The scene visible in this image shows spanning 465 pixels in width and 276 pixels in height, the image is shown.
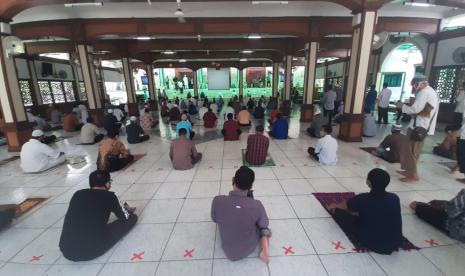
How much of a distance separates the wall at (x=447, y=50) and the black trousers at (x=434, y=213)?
7.88m

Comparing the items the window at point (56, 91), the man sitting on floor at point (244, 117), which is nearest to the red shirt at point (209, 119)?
the man sitting on floor at point (244, 117)

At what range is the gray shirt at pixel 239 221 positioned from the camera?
73.7 inches

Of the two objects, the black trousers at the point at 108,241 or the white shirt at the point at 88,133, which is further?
the white shirt at the point at 88,133

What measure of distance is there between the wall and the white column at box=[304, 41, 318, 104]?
4.52 m

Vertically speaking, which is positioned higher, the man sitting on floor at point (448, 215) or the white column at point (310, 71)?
the white column at point (310, 71)

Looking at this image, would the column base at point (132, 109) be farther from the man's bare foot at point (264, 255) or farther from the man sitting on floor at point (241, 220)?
the man's bare foot at point (264, 255)

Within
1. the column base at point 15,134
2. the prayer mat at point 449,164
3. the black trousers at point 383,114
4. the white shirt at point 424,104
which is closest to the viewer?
the white shirt at point 424,104

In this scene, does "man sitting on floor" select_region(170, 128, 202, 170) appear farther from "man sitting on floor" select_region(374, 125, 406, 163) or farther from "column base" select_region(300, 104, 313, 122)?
"column base" select_region(300, 104, 313, 122)

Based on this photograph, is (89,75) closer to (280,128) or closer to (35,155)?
(35,155)

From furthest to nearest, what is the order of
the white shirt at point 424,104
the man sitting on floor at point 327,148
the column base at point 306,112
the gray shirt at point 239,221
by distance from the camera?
the column base at point 306,112, the man sitting on floor at point 327,148, the white shirt at point 424,104, the gray shirt at point 239,221

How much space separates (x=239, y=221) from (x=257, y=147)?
7.78ft

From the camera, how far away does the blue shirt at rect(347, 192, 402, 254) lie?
194 cm

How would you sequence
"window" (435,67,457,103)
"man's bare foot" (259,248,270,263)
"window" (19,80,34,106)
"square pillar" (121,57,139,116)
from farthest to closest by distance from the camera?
1. "square pillar" (121,57,139,116)
2. "window" (19,80,34,106)
3. "window" (435,67,457,103)
4. "man's bare foot" (259,248,270,263)

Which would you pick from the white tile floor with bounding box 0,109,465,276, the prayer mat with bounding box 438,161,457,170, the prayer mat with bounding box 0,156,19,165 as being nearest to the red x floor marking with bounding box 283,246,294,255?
the white tile floor with bounding box 0,109,465,276
